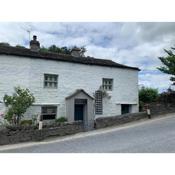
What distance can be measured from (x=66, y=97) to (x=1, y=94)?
5.14 m

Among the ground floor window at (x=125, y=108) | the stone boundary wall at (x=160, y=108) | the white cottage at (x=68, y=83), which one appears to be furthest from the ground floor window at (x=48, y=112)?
the stone boundary wall at (x=160, y=108)

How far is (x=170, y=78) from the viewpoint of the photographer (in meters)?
25.9

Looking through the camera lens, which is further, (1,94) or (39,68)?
(39,68)

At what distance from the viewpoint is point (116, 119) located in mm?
20766

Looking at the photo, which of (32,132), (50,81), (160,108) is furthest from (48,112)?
(160,108)

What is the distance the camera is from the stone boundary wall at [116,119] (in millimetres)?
19964

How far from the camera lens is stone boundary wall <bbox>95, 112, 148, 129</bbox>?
20.0m

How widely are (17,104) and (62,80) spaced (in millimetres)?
4749

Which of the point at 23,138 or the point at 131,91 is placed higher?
the point at 131,91
